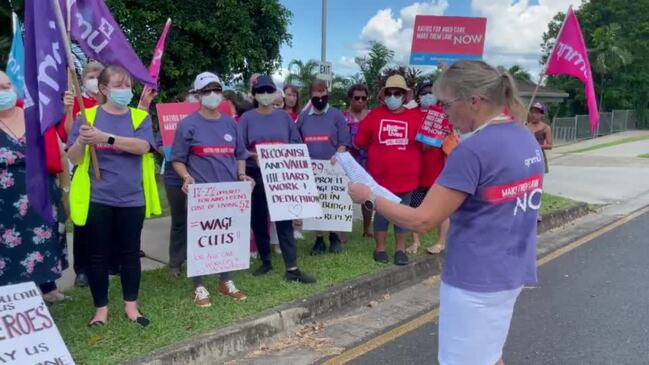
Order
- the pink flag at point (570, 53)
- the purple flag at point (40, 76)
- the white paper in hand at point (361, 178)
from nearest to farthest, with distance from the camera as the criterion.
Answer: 1. the white paper in hand at point (361, 178)
2. the purple flag at point (40, 76)
3. the pink flag at point (570, 53)

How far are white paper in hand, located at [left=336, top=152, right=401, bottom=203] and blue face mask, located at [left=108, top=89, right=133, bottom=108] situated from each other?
1.91 m

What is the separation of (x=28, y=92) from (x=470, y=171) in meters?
2.73

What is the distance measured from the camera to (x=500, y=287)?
250cm

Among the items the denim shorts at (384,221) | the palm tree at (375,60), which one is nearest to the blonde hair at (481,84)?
the denim shorts at (384,221)

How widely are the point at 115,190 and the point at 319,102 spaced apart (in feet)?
8.79

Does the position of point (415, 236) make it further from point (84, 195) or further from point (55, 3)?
point (55, 3)

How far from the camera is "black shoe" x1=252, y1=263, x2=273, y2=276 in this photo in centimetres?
577

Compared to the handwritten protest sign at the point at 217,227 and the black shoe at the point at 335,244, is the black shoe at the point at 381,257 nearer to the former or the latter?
the black shoe at the point at 335,244

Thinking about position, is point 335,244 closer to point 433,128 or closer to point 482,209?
point 433,128

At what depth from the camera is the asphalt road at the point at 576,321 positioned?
14.3 feet

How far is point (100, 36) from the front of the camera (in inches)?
158

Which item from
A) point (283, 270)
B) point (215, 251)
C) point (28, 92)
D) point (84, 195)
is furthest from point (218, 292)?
point (28, 92)

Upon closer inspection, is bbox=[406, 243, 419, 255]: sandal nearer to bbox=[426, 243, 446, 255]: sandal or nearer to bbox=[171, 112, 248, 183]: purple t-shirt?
bbox=[426, 243, 446, 255]: sandal

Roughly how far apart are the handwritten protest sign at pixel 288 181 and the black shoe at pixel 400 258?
42.3 inches
